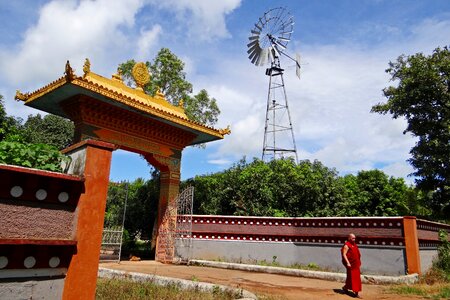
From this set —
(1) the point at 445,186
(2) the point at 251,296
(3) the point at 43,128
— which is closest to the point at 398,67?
(1) the point at 445,186

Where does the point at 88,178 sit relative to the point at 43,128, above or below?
below

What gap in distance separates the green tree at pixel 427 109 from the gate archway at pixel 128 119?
829cm

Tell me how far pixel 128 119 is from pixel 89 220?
384 inches

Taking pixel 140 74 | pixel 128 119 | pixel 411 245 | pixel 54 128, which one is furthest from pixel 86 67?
pixel 54 128

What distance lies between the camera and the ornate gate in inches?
578

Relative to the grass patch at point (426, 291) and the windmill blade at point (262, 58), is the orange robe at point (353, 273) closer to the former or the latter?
the grass patch at point (426, 291)

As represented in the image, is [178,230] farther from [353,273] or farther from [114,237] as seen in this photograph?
[353,273]

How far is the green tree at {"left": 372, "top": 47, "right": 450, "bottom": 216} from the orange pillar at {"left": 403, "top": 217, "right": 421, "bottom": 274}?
5952 mm

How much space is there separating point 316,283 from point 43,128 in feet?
84.4

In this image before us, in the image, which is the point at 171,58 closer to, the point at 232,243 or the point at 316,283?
the point at 232,243

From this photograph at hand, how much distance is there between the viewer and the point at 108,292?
622 cm

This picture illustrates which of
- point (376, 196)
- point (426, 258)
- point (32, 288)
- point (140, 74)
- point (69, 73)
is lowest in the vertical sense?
point (32, 288)

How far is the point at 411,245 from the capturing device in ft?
35.9

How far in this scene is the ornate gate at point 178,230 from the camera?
14.7m
